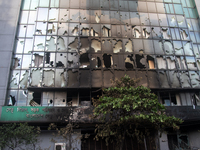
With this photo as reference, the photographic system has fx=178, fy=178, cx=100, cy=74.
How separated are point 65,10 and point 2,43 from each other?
8686 millimetres

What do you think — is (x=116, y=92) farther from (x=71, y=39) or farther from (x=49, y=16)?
(x=49, y=16)

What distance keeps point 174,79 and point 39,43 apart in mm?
16303

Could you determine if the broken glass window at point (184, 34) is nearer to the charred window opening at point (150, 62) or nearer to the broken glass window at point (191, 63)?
the broken glass window at point (191, 63)

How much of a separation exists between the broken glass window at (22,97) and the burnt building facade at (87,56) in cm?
11

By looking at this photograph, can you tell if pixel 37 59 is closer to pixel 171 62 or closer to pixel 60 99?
pixel 60 99

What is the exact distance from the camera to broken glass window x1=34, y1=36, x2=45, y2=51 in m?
20.6

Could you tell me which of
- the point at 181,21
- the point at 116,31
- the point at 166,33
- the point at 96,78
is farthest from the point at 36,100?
the point at 181,21

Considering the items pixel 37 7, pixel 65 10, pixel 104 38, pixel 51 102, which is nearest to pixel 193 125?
pixel 104 38

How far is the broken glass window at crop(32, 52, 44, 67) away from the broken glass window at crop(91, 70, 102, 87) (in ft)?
19.7

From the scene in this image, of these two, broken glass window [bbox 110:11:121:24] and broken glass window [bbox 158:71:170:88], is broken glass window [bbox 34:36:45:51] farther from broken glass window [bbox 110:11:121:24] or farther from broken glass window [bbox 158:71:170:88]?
broken glass window [bbox 158:71:170:88]

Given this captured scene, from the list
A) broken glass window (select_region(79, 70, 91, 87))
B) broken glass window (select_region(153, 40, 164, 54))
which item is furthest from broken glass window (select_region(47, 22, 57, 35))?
broken glass window (select_region(153, 40, 164, 54))

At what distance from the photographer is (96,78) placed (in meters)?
19.6

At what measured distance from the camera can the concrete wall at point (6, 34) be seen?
2012 centimetres

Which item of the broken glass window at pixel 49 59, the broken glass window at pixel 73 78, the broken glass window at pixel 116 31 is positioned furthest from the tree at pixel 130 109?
the broken glass window at pixel 116 31
